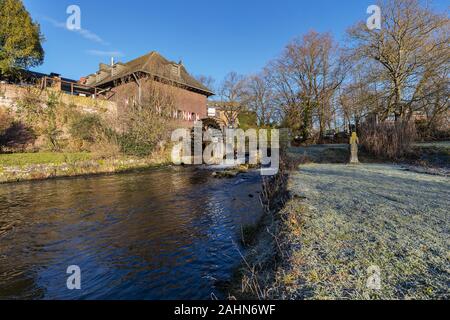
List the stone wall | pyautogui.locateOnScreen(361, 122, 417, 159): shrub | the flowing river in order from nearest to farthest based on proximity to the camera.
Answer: the flowing river → pyautogui.locateOnScreen(361, 122, 417, 159): shrub → the stone wall

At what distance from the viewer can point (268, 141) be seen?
2830cm

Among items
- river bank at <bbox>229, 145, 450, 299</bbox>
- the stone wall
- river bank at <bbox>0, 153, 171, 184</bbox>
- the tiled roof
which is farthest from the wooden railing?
river bank at <bbox>229, 145, 450, 299</bbox>

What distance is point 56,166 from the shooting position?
15703mm

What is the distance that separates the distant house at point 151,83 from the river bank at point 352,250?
21.4m

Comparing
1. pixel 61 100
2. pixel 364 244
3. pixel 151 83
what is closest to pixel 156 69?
pixel 151 83

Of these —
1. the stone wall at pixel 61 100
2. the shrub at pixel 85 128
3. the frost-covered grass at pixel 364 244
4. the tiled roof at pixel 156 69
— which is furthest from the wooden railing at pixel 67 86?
the frost-covered grass at pixel 364 244

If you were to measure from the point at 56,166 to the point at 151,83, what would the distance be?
11.2m

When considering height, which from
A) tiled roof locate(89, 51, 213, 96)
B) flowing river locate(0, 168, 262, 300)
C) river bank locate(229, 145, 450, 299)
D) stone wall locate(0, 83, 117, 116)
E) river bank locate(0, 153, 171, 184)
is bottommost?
flowing river locate(0, 168, 262, 300)

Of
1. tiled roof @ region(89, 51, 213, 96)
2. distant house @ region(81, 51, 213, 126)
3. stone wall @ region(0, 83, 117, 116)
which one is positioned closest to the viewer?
stone wall @ region(0, 83, 117, 116)

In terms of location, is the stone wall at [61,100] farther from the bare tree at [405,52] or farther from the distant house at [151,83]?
the bare tree at [405,52]

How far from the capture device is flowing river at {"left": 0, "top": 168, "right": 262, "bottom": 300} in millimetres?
3928

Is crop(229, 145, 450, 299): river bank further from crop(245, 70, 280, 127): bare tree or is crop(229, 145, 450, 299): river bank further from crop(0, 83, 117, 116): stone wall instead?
crop(245, 70, 280, 127): bare tree
